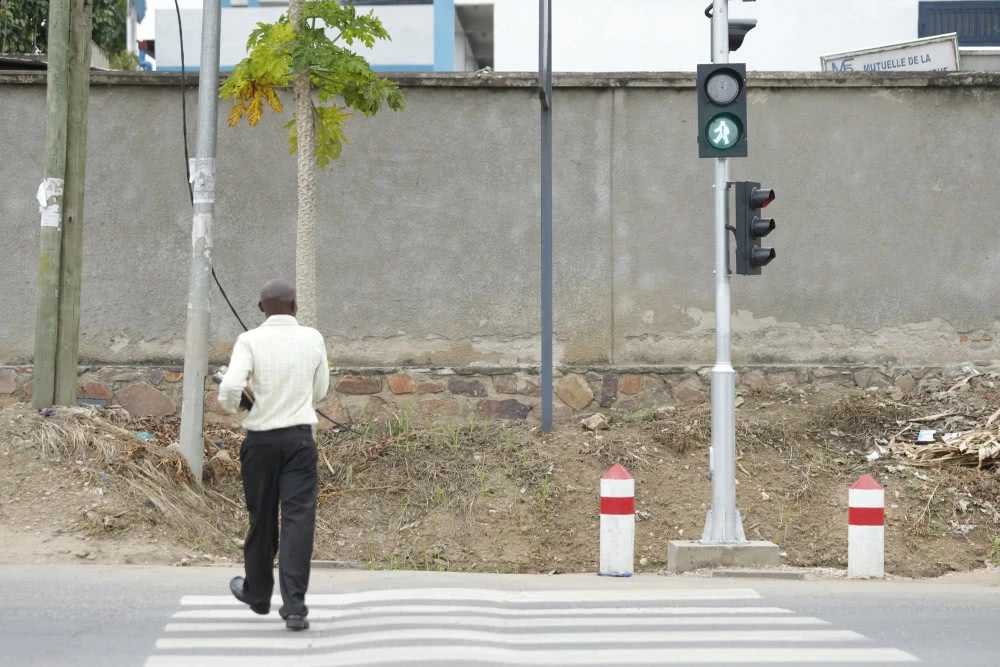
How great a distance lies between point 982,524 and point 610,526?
3861 millimetres

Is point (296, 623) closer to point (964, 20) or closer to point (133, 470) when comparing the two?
point (133, 470)

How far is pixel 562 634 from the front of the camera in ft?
22.8

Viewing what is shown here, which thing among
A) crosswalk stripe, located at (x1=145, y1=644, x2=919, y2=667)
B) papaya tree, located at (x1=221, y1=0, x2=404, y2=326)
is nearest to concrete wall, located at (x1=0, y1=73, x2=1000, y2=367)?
papaya tree, located at (x1=221, y1=0, x2=404, y2=326)

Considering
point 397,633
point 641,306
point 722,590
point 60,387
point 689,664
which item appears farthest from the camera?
point 641,306

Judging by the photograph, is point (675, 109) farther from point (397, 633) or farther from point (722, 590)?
point (397, 633)

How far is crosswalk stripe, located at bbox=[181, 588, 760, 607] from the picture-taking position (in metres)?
7.93

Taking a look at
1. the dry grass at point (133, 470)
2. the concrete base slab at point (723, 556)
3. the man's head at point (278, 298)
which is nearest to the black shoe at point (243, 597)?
the man's head at point (278, 298)

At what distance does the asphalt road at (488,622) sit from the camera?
6328 mm

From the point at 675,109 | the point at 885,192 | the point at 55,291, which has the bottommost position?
the point at 55,291

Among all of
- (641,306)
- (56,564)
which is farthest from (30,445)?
(641,306)

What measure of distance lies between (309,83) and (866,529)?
6.31 m

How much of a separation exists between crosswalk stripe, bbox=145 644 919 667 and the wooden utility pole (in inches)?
244

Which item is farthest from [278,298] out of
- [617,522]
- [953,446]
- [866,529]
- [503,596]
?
[953,446]

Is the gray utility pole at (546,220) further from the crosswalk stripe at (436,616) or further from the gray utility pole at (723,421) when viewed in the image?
the crosswalk stripe at (436,616)
